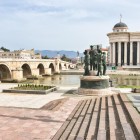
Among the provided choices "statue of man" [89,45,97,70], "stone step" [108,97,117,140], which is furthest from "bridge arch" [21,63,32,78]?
"stone step" [108,97,117,140]

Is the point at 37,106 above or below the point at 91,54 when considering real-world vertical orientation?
below

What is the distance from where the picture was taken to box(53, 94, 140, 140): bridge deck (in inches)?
423

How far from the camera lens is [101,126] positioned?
12.2 m

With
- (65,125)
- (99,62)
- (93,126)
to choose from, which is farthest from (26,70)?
(93,126)

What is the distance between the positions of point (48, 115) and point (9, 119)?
2.40 metres

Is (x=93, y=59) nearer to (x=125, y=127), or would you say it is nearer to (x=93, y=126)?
(x=93, y=126)

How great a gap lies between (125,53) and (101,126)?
85338 millimetres

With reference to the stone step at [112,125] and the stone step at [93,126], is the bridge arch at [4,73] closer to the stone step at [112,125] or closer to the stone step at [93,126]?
the stone step at [93,126]

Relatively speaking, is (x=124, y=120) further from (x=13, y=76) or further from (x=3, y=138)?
(x=13, y=76)

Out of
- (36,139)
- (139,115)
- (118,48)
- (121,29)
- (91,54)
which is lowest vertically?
(36,139)

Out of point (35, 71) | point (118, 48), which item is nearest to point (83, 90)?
point (35, 71)

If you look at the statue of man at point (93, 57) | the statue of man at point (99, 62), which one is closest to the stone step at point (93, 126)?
the statue of man at point (99, 62)

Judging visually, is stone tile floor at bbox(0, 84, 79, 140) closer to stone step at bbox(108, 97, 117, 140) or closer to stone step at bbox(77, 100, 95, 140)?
stone step at bbox(77, 100, 95, 140)

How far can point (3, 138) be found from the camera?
11.6 m
